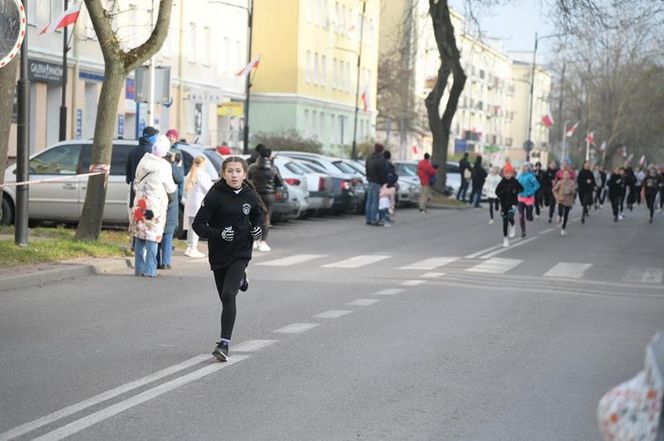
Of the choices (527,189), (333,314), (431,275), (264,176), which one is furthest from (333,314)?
(527,189)

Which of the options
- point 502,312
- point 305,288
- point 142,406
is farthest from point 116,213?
point 142,406

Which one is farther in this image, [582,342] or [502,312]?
[502,312]

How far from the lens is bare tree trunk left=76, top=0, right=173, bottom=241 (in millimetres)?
19359

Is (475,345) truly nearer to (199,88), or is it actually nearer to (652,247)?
(652,247)

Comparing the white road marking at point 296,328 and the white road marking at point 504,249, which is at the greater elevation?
the white road marking at point 296,328

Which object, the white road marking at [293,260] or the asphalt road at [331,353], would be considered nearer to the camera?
the asphalt road at [331,353]

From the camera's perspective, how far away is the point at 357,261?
20.4 metres

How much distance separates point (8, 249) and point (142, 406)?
9.48m

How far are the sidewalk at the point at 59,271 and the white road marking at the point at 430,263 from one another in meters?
3.38

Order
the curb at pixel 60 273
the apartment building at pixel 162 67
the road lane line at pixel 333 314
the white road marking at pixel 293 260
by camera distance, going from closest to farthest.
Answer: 1. the road lane line at pixel 333 314
2. the curb at pixel 60 273
3. the white road marking at pixel 293 260
4. the apartment building at pixel 162 67

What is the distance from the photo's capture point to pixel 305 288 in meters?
15.7

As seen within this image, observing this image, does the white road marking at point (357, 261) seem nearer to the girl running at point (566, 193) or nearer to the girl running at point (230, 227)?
the girl running at point (230, 227)

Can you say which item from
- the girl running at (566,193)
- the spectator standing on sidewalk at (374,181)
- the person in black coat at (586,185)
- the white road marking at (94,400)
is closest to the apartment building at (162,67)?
the spectator standing on sidewalk at (374,181)

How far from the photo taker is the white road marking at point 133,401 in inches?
277
